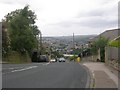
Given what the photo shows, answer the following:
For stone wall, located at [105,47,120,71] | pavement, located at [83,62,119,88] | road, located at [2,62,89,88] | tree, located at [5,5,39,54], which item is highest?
tree, located at [5,5,39,54]

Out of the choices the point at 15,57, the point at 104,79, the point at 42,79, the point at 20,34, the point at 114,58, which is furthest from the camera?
the point at 20,34

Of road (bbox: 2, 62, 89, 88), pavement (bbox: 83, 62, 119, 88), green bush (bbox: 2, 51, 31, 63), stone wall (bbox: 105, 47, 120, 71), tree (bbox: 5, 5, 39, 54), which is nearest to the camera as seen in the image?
road (bbox: 2, 62, 89, 88)

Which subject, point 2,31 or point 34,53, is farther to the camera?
point 34,53

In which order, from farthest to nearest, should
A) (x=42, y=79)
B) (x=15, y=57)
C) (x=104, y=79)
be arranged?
(x=15, y=57)
(x=104, y=79)
(x=42, y=79)

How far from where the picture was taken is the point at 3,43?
186 feet

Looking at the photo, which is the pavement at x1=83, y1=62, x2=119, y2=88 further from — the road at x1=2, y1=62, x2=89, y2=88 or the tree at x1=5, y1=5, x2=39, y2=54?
the tree at x1=5, y1=5, x2=39, y2=54

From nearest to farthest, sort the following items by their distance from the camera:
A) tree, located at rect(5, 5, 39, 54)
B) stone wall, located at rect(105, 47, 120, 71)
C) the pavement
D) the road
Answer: the road → the pavement → stone wall, located at rect(105, 47, 120, 71) → tree, located at rect(5, 5, 39, 54)

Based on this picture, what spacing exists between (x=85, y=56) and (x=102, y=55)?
123 ft

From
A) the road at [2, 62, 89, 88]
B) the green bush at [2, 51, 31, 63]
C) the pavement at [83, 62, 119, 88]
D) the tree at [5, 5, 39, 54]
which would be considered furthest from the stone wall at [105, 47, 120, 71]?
the tree at [5, 5, 39, 54]

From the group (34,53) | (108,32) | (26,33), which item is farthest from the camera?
(108,32)

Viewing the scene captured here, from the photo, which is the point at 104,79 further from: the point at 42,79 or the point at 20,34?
the point at 20,34

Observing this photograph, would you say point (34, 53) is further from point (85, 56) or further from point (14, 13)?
point (85, 56)

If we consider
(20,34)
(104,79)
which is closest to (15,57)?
(20,34)

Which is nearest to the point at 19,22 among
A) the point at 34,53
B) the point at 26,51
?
the point at 26,51
